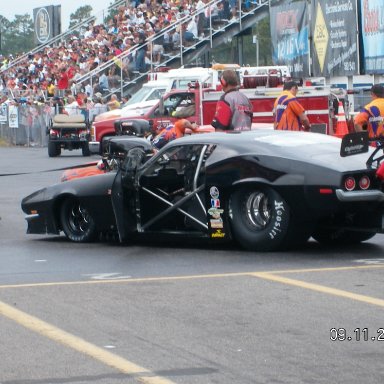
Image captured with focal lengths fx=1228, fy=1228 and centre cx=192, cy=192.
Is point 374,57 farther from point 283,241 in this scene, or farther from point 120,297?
point 120,297

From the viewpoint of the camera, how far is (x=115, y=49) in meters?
45.7

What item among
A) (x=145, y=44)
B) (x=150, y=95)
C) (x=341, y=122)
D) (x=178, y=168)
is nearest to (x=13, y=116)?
(x=145, y=44)

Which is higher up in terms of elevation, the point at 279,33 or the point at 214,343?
the point at 279,33

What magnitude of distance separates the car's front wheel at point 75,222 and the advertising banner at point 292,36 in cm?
2578

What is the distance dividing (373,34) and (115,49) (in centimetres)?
1506

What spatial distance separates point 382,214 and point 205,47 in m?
33.8

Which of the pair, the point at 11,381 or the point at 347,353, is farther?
the point at 347,353

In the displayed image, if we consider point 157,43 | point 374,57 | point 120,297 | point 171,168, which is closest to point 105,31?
point 157,43

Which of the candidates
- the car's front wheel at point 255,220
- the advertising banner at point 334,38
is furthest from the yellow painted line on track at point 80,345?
the advertising banner at point 334,38

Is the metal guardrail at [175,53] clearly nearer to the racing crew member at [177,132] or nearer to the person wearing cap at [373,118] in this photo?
the racing crew member at [177,132]

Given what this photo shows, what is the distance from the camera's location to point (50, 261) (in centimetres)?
1191

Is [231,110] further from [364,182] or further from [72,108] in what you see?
[72,108]

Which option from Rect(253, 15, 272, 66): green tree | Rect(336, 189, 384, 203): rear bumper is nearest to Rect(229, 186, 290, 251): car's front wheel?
Rect(336, 189, 384, 203): rear bumper

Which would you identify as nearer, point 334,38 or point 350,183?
point 350,183
